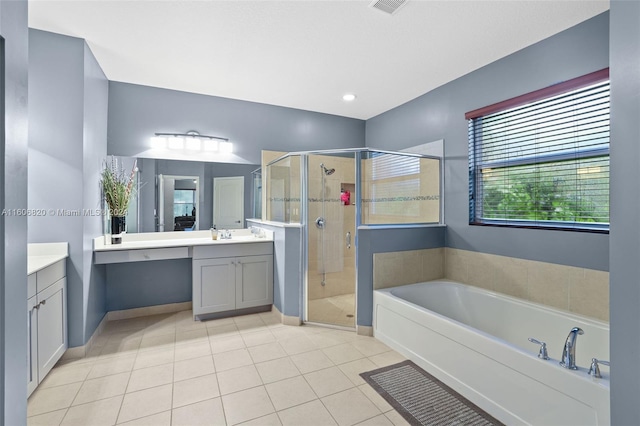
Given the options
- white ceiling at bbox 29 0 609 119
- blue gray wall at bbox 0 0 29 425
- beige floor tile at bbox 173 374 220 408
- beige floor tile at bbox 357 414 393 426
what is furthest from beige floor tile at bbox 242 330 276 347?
white ceiling at bbox 29 0 609 119

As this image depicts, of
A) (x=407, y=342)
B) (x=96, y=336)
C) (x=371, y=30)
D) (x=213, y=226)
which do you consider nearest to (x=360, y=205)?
(x=407, y=342)

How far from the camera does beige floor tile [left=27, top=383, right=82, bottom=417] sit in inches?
70.0

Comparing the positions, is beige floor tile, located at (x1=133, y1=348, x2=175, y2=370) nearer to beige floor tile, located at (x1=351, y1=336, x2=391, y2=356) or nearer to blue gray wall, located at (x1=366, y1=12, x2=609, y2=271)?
beige floor tile, located at (x1=351, y1=336, x2=391, y2=356)

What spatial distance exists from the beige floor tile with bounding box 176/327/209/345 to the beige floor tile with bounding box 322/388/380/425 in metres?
1.37

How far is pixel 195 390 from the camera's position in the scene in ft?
6.45

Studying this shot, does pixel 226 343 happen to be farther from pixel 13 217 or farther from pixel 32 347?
pixel 13 217

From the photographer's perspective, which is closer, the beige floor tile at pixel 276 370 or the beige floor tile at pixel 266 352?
the beige floor tile at pixel 276 370

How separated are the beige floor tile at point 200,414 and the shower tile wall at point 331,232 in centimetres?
147

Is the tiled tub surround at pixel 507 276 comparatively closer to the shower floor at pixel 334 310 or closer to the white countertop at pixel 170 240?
the shower floor at pixel 334 310

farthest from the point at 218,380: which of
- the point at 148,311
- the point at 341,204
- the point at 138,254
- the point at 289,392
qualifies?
the point at 341,204

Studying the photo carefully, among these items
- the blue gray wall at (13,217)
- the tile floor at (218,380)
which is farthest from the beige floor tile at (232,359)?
the blue gray wall at (13,217)

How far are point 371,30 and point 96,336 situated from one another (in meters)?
3.47

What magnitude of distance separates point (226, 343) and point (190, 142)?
7.14 feet

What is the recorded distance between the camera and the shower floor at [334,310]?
10.1 ft
